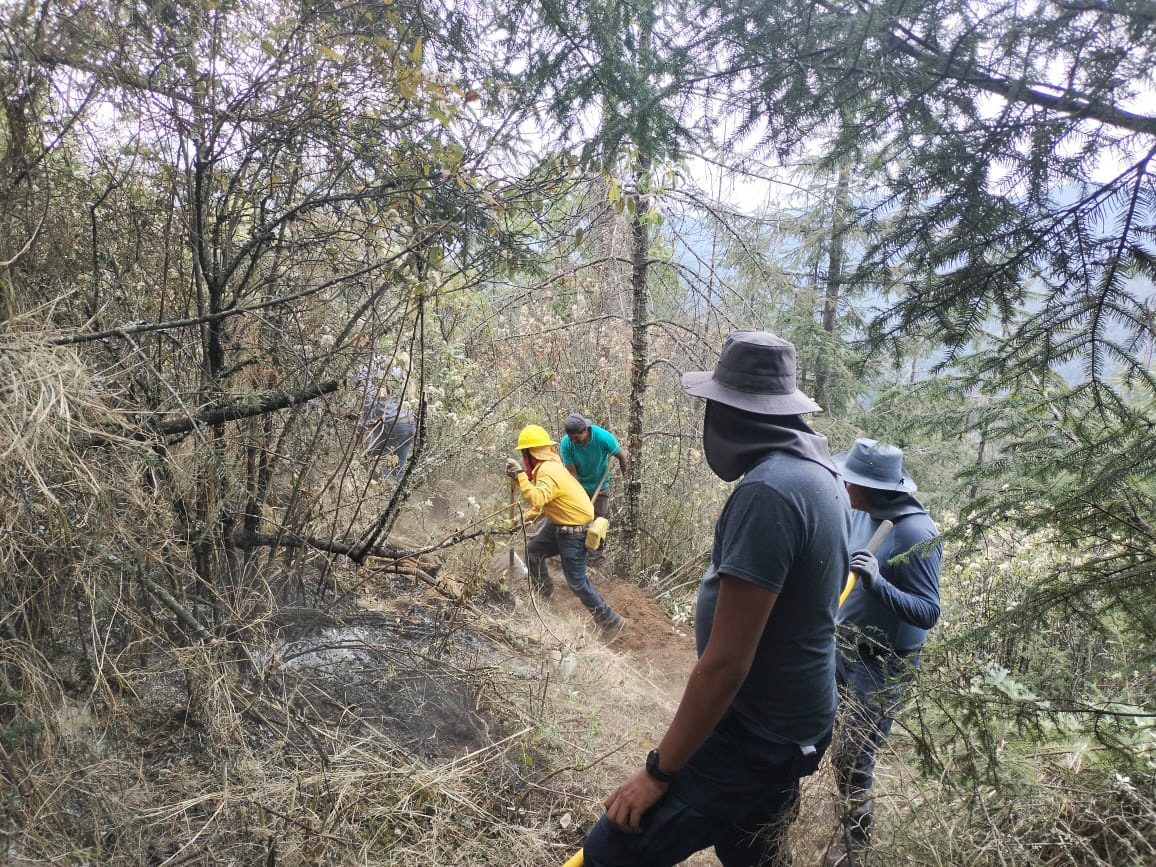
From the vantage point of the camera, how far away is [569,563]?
6.46 m

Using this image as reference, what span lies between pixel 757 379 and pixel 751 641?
741 mm

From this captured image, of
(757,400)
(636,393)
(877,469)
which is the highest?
→ (757,400)

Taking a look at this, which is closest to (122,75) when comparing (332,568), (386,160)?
(386,160)

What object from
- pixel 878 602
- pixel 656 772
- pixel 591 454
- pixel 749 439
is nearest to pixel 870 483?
pixel 878 602

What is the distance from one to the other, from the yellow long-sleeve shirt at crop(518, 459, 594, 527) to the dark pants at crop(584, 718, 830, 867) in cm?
399

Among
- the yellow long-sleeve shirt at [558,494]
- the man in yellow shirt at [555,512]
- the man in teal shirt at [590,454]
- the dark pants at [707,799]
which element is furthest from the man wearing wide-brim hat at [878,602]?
the man in teal shirt at [590,454]

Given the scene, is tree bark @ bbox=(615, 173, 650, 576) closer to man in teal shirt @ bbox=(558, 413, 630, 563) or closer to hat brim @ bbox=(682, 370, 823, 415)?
man in teal shirt @ bbox=(558, 413, 630, 563)

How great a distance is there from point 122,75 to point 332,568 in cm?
253

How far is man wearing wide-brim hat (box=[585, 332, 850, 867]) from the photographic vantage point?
5.73 feet

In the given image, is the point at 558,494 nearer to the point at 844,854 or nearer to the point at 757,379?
the point at 844,854

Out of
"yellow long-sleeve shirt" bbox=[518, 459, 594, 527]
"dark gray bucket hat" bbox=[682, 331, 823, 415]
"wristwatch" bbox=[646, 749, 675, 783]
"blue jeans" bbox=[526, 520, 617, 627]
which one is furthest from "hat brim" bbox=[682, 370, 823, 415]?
"blue jeans" bbox=[526, 520, 617, 627]

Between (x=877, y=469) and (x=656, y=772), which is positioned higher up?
(x=877, y=469)

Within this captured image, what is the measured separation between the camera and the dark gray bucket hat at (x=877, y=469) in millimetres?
3184

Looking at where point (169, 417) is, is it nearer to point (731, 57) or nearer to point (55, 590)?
point (55, 590)
